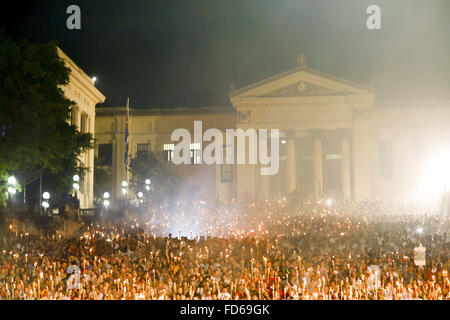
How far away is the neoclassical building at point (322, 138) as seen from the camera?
175ft

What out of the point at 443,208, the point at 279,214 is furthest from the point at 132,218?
the point at 443,208

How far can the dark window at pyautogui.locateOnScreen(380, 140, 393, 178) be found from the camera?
2238 inches

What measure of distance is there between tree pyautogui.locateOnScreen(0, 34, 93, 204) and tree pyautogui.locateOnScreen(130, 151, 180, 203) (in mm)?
14634

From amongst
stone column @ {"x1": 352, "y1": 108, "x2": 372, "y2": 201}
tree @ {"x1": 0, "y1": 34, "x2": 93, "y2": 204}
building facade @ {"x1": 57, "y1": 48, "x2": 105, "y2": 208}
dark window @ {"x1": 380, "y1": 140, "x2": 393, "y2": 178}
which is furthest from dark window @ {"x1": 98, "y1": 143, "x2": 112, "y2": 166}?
dark window @ {"x1": 380, "y1": 140, "x2": 393, "y2": 178}

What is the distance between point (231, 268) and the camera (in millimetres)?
13828

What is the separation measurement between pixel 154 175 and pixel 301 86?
15.5 m

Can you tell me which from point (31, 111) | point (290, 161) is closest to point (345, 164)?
point (290, 161)

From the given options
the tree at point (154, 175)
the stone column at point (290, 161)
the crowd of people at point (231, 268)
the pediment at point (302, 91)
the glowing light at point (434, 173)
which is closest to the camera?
the crowd of people at point (231, 268)

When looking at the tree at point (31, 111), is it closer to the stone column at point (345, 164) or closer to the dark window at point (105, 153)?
the dark window at point (105, 153)

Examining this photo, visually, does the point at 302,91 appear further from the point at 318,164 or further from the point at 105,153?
the point at 105,153

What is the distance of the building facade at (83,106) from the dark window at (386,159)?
1062 inches

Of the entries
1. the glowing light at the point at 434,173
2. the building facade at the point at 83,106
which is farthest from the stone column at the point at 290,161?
the building facade at the point at 83,106

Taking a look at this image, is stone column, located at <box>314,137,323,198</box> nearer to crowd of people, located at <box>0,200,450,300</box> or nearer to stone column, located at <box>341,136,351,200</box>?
stone column, located at <box>341,136,351,200</box>

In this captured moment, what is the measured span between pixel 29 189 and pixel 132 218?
42.7 ft
